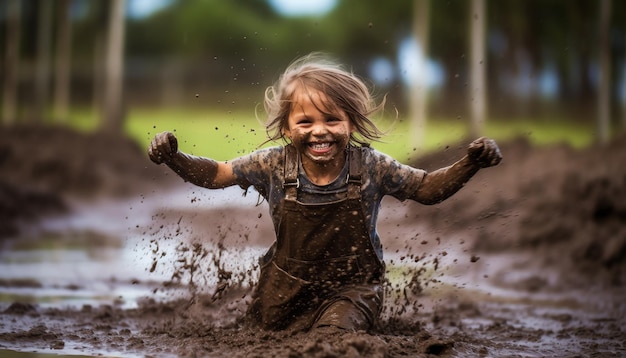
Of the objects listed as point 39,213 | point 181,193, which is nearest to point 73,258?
point 39,213

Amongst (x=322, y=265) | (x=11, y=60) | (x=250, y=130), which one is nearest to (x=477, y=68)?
(x=11, y=60)

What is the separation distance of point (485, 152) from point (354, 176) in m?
0.56

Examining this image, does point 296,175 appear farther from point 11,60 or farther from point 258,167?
point 11,60

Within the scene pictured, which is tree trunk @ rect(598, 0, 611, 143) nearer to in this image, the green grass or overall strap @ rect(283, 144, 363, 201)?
the green grass

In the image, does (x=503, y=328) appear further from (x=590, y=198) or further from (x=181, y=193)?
(x=181, y=193)

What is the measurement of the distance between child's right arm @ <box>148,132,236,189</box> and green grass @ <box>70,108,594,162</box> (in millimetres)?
179

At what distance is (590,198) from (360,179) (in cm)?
421

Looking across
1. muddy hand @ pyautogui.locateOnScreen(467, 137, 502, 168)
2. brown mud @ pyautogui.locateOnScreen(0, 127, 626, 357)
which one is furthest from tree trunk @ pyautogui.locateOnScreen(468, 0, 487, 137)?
muddy hand @ pyautogui.locateOnScreen(467, 137, 502, 168)

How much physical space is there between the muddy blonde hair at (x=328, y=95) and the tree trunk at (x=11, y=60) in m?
18.2

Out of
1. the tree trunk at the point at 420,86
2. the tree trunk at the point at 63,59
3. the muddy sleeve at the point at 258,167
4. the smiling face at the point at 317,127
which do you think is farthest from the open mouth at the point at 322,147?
the tree trunk at the point at 63,59

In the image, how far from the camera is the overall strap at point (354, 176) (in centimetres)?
403

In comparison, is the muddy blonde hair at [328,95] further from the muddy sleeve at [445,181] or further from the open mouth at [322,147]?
the muddy sleeve at [445,181]

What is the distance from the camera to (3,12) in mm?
22750

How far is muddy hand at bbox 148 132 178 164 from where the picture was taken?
154 inches
